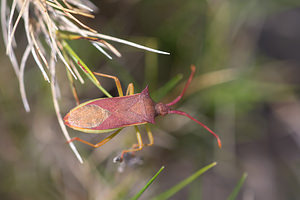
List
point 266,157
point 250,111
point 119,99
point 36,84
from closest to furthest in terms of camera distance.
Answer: point 119,99 → point 36,84 → point 250,111 → point 266,157

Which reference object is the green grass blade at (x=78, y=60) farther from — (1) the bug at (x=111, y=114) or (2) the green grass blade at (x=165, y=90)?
(2) the green grass blade at (x=165, y=90)

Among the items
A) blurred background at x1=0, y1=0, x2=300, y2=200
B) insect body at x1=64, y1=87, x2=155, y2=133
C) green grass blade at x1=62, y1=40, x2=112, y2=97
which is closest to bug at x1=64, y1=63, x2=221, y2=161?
insect body at x1=64, y1=87, x2=155, y2=133

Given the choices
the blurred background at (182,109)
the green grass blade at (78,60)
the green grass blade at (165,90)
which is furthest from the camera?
the blurred background at (182,109)

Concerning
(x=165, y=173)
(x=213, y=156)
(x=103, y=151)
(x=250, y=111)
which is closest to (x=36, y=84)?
(x=103, y=151)

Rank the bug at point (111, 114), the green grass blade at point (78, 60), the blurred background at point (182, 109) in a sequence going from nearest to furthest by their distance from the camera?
the green grass blade at point (78, 60)
the bug at point (111, 114)
the blurred background at point (182, 109)

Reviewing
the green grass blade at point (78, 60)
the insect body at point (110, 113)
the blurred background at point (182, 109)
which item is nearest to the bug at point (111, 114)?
the insect body at point (110, 113)

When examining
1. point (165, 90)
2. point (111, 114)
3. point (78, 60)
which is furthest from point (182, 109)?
point (78, 60)

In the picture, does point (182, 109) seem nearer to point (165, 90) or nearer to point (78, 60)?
point (165, 90)

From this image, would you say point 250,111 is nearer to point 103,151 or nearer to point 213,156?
point 213,156
